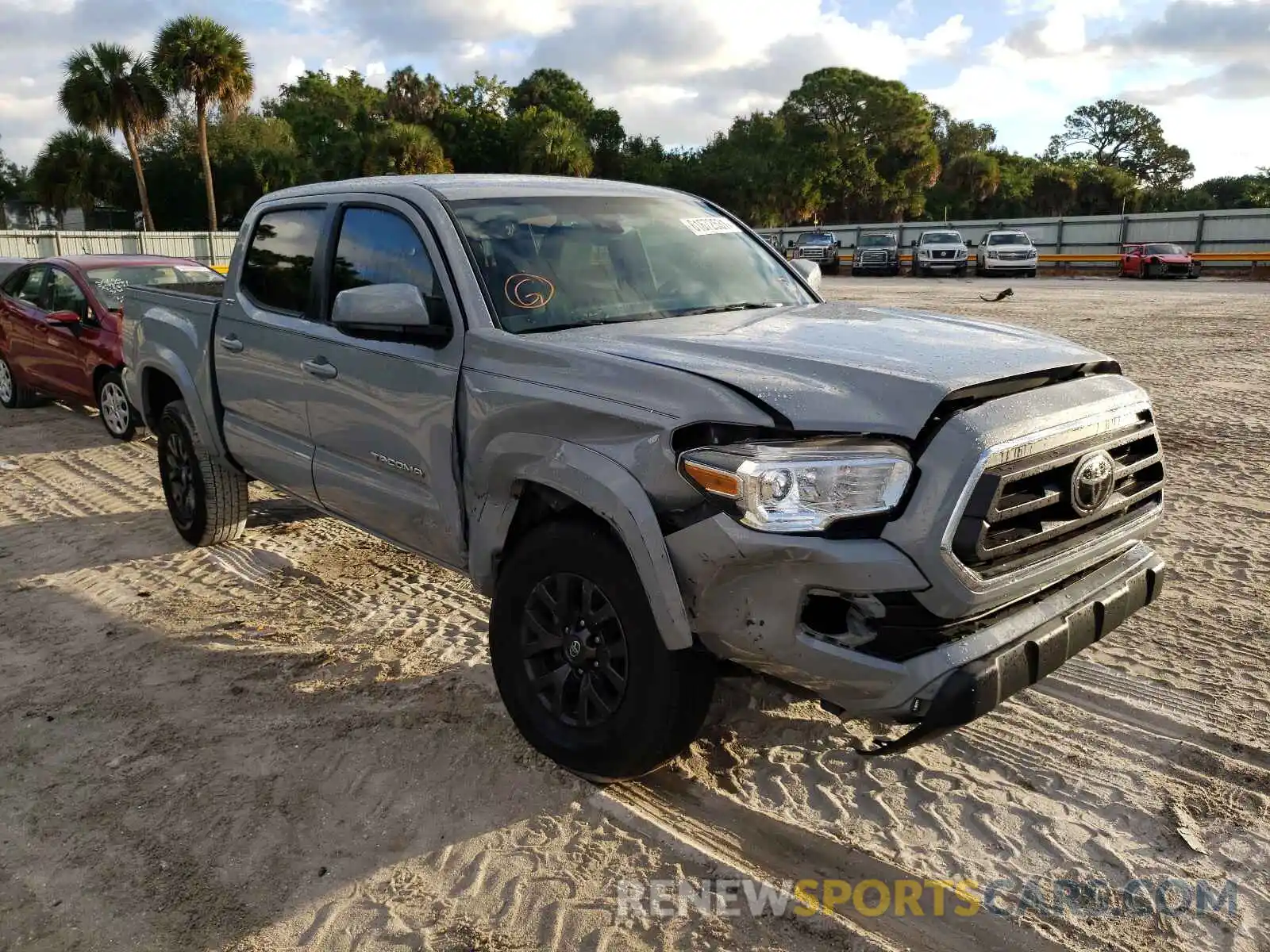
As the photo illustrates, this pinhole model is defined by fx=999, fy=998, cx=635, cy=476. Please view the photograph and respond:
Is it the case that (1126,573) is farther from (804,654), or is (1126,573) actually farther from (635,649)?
(635,649)

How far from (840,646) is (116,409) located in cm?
784

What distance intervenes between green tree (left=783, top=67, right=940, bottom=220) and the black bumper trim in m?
57.0

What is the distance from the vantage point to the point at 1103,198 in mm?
59219

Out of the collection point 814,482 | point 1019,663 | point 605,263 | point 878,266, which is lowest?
point 1019,663

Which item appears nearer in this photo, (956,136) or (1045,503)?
(1045,503)

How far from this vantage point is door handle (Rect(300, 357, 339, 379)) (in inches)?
156

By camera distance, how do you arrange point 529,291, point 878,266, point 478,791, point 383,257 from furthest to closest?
point 878,266
point 383,257
point 529,291
point 478,791

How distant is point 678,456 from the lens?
8.68 ft

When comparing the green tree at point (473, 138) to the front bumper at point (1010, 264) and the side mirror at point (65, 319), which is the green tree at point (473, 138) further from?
the side mirror at point (65, 319)

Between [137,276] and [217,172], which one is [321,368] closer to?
[137,276]

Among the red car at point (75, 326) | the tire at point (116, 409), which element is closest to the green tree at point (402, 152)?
the red car at point (75, 326)

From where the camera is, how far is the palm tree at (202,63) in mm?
32969

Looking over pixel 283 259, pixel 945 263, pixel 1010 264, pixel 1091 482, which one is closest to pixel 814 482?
pixel 1091 482

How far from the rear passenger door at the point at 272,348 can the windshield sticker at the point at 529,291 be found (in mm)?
1126
